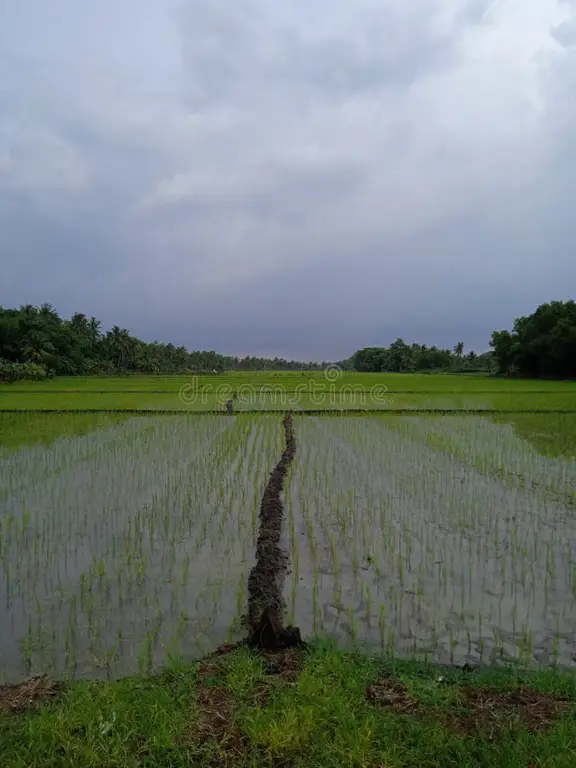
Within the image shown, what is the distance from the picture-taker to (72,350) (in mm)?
48062

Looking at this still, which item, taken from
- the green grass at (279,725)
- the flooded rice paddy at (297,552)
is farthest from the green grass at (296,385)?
the green grass at (279,725)

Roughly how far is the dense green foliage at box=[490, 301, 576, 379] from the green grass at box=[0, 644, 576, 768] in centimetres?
4438

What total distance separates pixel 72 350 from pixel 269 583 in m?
48.6

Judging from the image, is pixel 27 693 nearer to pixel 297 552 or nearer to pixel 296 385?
pixel 297 552

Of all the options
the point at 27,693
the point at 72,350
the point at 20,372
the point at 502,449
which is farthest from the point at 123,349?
the point at 27,693

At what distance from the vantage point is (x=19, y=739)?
2.35 m

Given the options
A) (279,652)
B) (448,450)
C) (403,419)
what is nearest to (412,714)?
(279,652)

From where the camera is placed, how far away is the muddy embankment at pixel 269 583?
3273 mm

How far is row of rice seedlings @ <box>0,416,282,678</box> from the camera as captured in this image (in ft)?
11.3

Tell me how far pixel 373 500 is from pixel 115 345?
54.1 metres

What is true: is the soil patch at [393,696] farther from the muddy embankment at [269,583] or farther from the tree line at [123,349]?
the tree line at [123,349]

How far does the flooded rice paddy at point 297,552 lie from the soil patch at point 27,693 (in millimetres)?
299

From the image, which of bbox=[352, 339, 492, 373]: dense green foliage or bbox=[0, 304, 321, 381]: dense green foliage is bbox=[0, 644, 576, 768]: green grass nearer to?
bbox=[0, 304, 321, 381]: dense green foliage

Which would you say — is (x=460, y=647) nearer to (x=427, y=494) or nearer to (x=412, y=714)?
(x=412, y=714)
